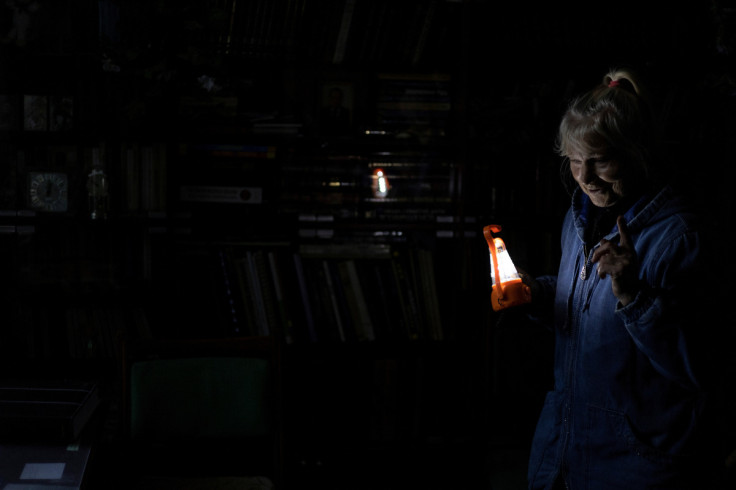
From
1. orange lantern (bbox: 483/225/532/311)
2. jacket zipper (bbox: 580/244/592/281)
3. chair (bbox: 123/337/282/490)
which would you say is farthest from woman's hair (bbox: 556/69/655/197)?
chair (bbox: 123/337/282/490)

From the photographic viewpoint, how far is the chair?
5.94ft

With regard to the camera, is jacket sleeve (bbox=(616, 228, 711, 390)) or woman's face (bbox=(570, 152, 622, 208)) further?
woman's face (bbox=(570, 152, 622, 208))

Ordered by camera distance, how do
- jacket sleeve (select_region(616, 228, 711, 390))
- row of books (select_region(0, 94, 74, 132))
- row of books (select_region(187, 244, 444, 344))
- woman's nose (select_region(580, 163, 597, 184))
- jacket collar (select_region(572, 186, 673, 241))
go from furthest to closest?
row of books (select_region(187, 244, 444, 344)), row of books (select_region(0, 94, 74, 132)), woman's nose (select_region(580, 163, 597, 184)), jacket collar (select_region(572, 186, 673, 241)), jacket sleeve (select_region(616, 228, 711, 390))

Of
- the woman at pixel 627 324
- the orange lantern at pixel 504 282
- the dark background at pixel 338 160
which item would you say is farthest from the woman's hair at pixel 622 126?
the dark background at pixel 338 160

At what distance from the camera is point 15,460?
1228mm

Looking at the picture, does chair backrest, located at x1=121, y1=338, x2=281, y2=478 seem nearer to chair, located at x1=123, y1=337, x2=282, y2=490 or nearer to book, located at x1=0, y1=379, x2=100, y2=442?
chair, located at x1=123, y1=337, x2=282, y2=490

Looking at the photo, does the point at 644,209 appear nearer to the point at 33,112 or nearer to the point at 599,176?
the point at 599,176

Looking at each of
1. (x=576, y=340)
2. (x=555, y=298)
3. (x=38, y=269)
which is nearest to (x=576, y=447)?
(x=576, y=340)

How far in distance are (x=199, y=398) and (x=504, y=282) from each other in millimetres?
940

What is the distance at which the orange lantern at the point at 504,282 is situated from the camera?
5.21 feet

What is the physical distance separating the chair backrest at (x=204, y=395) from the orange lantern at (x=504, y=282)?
0.69m

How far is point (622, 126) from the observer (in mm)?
1340

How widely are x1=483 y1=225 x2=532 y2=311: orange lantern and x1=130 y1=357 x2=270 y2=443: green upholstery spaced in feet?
2.37

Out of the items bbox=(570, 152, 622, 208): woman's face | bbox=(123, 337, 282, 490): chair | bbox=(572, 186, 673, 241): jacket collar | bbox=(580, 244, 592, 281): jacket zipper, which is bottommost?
bbox=(123, 337, 282, 490): chair
